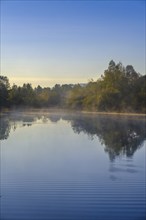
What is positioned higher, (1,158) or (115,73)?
(115,73)

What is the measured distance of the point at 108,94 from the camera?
69188mm

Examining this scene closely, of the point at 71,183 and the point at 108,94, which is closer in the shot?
the point at 71,183

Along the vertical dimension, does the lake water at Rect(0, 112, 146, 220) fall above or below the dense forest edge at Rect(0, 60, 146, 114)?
below

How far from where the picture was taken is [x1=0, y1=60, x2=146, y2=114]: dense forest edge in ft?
217

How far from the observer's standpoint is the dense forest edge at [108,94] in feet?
217

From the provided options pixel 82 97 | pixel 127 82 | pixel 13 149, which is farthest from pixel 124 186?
pixel 82 97

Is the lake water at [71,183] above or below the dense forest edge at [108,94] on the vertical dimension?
below

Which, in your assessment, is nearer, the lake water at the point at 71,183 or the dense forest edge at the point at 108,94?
the lake water at the point at 71,183

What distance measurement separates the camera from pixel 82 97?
83.3 m

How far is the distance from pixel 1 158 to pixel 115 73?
2295 inches

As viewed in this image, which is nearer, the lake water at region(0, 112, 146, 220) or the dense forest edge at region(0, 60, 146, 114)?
the lake water at region(0, 112, 146, 220)

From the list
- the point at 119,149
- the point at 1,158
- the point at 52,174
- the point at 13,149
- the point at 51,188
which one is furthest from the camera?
the point at 119,149

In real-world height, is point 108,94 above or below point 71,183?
above

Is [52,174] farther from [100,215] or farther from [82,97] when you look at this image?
[82,97]
